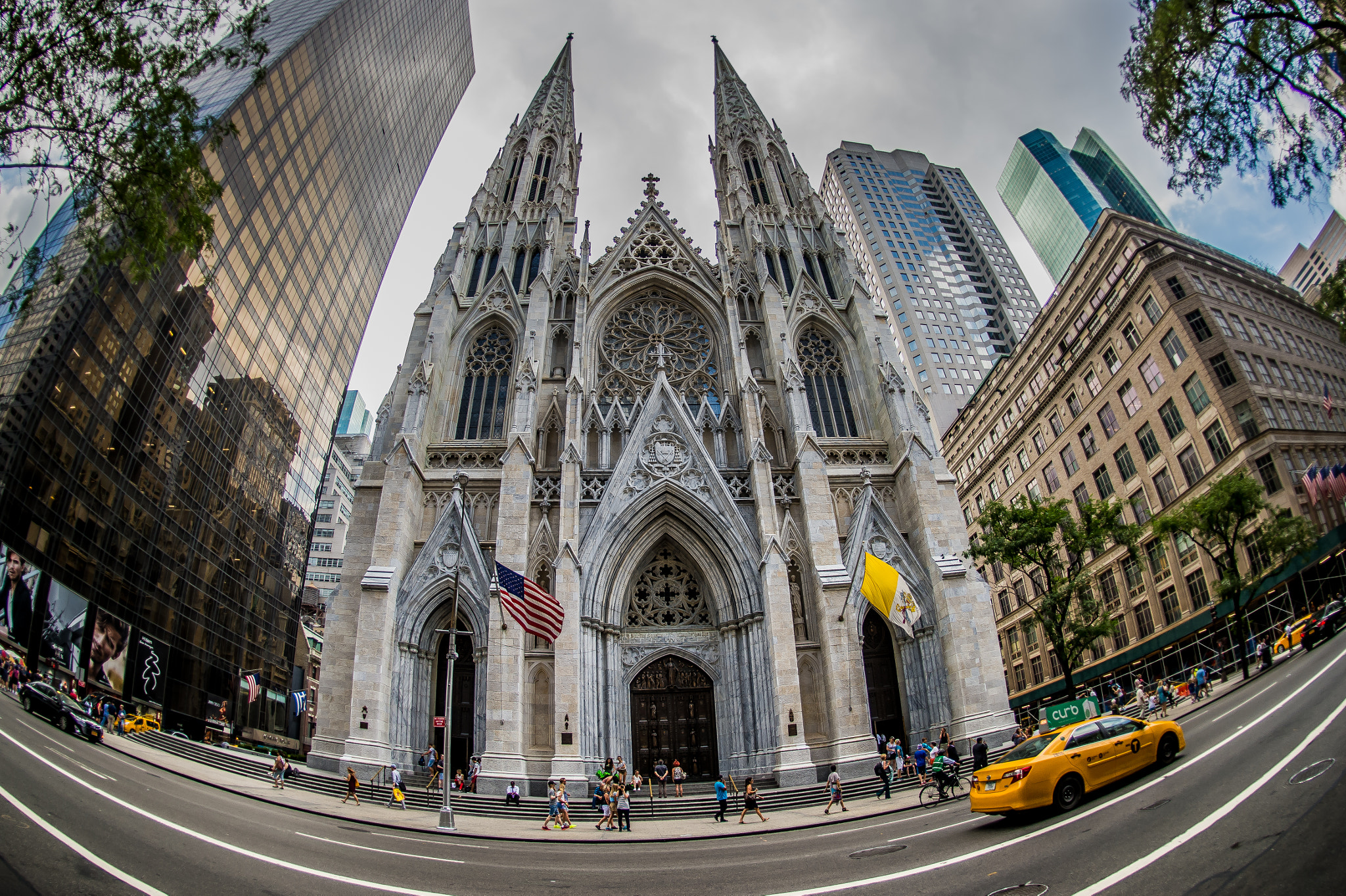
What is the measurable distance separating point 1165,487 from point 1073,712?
2505 centimetres

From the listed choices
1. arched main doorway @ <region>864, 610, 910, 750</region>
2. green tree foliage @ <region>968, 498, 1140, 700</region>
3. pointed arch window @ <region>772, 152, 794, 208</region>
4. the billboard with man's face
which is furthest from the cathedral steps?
pointed arch window @ <region>772, 152, 794, 208</region>

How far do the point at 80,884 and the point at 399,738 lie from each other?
671 inches

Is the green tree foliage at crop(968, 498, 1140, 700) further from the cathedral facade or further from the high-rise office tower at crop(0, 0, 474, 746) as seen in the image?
the high-rise office tower at crop(0, 0, 474, 746)

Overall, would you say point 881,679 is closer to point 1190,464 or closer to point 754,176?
point 1190,464

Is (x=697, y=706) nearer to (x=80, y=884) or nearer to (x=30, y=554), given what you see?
(x=80, y=884)

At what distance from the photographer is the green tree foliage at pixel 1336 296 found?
387 inches

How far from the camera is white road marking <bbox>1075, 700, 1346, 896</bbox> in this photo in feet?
18.4

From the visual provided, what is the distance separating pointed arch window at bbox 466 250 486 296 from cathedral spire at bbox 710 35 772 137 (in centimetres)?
1838

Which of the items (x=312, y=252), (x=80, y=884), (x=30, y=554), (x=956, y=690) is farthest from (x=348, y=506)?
(x=80, y=884)

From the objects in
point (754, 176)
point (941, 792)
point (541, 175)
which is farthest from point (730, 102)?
point (941, 792)

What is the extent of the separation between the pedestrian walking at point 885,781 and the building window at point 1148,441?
1215 inches

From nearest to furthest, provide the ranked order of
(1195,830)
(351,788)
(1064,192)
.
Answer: (1195,830), (351,788), (1064,192)

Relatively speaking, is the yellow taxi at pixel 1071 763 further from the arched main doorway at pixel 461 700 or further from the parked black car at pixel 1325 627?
the parked black car at pixel 1325 627

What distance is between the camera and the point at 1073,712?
20.0 m
